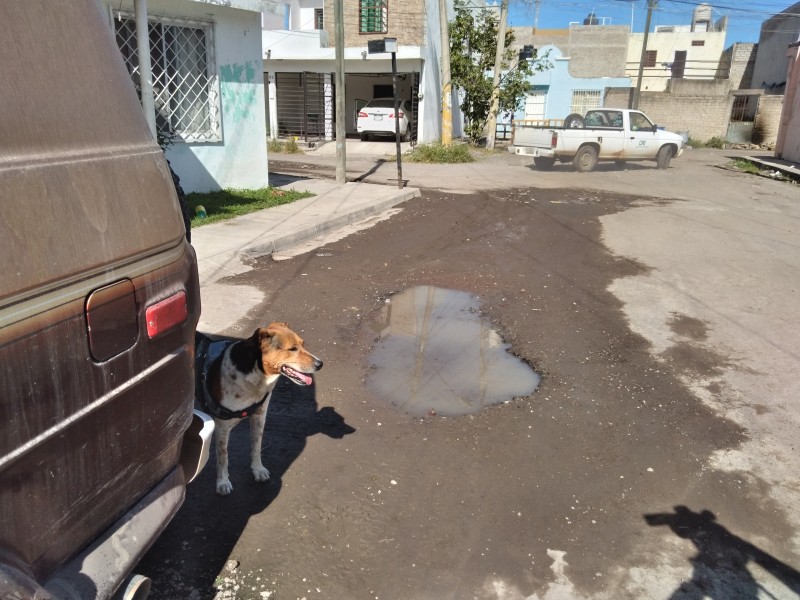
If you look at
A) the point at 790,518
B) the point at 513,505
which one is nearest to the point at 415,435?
the point at 513,505

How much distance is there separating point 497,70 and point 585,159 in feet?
21.1

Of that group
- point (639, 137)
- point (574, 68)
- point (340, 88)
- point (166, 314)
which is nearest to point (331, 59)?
point (639, 137)

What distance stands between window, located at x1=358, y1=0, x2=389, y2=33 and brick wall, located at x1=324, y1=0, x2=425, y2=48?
0.14m

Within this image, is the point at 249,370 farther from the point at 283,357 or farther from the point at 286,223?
the point at 286,223

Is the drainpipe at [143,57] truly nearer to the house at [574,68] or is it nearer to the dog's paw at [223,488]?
the dog's paw at [223,488]

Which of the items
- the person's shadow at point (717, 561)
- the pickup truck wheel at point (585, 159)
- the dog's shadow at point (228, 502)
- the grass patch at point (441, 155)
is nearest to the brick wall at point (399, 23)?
the grass patch at point (441, 155)

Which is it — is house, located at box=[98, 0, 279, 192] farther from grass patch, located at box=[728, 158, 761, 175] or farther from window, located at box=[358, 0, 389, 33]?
grass patch, located at box=[728, 158, 761, 175]

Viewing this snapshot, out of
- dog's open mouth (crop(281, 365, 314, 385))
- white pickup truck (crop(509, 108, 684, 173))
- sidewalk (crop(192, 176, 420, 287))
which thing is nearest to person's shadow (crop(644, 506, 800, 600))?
dog's open mouth (crop(281, 365, 314, 385))

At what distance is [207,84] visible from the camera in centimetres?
1166

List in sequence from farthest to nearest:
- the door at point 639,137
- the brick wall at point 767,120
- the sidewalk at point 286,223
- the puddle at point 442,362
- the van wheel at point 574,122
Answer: the brick wall at point 767,120 → the door at point 639,137 → the van wheel at point 574,122 → the sidewalk at point 286,223 → the puddle at point 442,362

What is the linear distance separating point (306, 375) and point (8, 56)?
1.92m

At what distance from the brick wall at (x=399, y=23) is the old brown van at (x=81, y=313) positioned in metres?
23.9

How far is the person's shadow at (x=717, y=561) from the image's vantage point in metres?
2.81

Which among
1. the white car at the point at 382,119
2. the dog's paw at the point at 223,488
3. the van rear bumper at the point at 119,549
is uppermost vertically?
the white car at the point at 382,119
